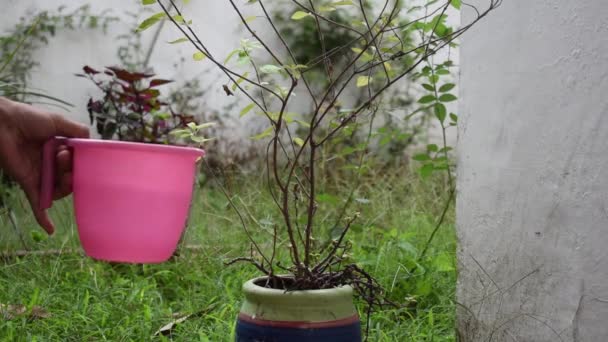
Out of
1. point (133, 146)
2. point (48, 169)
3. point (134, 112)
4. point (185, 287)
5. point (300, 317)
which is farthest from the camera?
point (134, 112)

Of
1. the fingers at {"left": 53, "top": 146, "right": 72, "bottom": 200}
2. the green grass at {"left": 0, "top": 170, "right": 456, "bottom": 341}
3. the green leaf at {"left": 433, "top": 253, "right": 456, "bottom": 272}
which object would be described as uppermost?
the fingers at {"left": 53, "top": 146, "right": 72, "bottom": 200}

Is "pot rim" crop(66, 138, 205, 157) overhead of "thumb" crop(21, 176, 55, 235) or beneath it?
overhead

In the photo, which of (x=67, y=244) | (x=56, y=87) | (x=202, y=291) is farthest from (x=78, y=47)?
(x=202, y=291)

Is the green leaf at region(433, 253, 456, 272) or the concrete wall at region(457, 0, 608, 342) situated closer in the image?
the concrete wall at region(457, 0, 608, 342)

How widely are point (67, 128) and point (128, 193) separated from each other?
304 mm

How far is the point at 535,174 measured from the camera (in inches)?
61.3

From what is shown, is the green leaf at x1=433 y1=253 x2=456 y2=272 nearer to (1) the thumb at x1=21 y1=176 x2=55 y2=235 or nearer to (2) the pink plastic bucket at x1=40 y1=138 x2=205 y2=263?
(2) the pink plastic bucket at x1=40 y1=138 x2=205 y2=263

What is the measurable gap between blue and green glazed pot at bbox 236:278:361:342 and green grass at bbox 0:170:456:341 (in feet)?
1.58

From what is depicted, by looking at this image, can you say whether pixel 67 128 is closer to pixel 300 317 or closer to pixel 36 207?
pixel 36 207

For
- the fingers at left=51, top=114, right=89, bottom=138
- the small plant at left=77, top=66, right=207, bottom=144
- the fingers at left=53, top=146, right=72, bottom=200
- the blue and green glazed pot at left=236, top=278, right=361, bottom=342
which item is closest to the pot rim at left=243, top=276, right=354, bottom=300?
the blue and green glazed pot at left=236, top=278, right=361, bottom=342

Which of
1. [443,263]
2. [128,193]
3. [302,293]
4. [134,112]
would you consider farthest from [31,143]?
[134,112]

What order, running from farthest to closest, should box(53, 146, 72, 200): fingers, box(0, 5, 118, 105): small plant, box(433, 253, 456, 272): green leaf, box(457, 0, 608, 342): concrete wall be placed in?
box(0, 5, 118, 105): small plant → box(433, 253, 456, 272): green leaf → box(53, 146, 72, 200): fingers → box(457, 0, 608, 342): concrete wall

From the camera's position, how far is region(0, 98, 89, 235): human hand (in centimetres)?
173

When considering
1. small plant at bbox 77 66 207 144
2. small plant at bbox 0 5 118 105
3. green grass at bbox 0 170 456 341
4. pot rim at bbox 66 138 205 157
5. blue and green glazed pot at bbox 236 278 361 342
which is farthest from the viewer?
small plant at bbox 0 5 118 105
